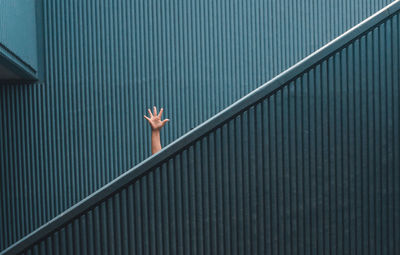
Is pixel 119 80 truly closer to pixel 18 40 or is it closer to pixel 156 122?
pixel 156 122

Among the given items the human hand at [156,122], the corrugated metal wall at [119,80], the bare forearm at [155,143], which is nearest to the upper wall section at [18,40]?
the corrugated metal wall at [119,80]

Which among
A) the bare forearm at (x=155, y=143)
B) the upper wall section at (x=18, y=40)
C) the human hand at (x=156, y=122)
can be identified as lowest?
the bare forearm at (x=155, y=143)

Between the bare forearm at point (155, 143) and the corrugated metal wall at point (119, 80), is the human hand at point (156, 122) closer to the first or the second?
the bare forearm at point (155, 143)

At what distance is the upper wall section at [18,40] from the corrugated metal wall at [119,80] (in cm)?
38

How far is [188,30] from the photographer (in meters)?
8.72

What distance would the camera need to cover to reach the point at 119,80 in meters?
8.59

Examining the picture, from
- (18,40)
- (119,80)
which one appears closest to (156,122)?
(119,80)

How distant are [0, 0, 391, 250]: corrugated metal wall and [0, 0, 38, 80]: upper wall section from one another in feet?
1.25

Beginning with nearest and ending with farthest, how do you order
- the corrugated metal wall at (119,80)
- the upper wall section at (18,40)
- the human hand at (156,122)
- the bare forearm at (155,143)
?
the upper wall section at (18,40) → the bare forearm at (155,143) → the human hand at (156,122) → the corrugated metal wall at (119,80)

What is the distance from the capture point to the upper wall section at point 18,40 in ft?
21.1

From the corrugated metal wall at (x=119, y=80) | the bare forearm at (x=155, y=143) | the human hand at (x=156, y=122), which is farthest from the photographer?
the corrugated metal wall at (x=119, y=80)

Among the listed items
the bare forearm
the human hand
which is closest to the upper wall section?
the human hand

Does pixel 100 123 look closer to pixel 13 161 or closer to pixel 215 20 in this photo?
pixel 13 161

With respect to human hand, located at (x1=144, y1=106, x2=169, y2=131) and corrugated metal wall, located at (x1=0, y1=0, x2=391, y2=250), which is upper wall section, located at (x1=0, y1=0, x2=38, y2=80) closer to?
corrugated metal wall, located at (x1=0, y1=0, x2=391, y2=250)
